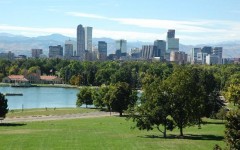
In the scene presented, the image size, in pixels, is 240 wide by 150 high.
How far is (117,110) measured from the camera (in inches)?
3196

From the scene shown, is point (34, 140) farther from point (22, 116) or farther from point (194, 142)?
point (22, 116)

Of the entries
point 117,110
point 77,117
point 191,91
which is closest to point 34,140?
point 191,91

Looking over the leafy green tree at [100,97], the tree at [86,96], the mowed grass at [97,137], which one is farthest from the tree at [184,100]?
the tree at [86,96]

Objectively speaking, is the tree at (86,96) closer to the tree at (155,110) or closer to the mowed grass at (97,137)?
the mowed grass at (97,137)

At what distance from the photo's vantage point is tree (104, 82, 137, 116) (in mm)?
80625

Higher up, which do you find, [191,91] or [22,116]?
[191,91]

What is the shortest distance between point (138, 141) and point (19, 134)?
43.8 ft

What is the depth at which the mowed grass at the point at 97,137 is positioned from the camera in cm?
4409

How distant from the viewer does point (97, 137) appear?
50312 millimetres

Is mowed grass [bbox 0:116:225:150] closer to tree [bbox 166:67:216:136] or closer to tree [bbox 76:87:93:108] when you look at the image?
tree [bbox 166:67:216:136]

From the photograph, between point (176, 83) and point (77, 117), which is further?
point (77, 117)

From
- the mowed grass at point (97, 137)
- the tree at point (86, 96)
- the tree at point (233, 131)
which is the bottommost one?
the mowed grass at point (97, 137)

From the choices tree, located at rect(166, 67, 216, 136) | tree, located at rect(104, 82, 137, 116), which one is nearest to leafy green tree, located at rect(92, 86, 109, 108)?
tree, located at rect(104, 82, 137, 116)

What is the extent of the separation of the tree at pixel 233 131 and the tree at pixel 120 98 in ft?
167
